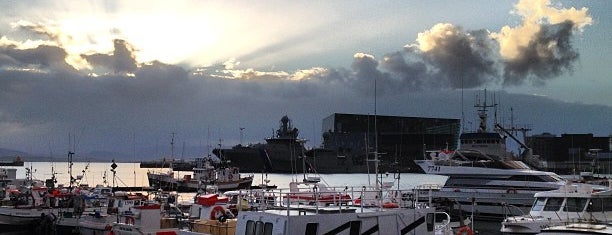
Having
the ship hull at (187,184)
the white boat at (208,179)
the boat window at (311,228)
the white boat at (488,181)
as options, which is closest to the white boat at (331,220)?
the boat window at (311,228)

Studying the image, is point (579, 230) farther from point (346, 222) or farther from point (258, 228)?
Answer: point (258, 228)

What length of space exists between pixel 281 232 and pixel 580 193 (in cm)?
3012

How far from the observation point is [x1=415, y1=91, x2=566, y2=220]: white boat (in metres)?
61.5

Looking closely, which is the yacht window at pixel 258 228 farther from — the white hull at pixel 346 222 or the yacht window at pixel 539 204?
the yacht window at pixel 539 204

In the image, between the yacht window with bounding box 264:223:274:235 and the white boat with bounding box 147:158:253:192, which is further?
the white boat with bounding box 147:158:253:192

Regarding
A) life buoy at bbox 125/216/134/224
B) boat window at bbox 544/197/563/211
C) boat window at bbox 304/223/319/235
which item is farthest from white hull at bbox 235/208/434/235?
boat window at bbox 544/197/563/211

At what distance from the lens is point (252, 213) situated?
19.6m

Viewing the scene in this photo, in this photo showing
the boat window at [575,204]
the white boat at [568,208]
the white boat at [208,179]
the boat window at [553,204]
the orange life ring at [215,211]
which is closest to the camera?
the orange life ring at [215,211]

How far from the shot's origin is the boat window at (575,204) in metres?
41.1

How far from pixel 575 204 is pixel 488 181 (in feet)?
75.1

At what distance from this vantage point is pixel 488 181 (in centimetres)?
Result: 6419

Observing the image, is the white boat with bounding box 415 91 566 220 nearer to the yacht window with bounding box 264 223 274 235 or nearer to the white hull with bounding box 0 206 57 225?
the white hull with bounding box 0 206 57 225

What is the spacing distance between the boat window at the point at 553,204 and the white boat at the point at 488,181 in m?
14.2

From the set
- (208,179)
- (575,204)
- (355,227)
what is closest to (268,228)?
(355,227)
